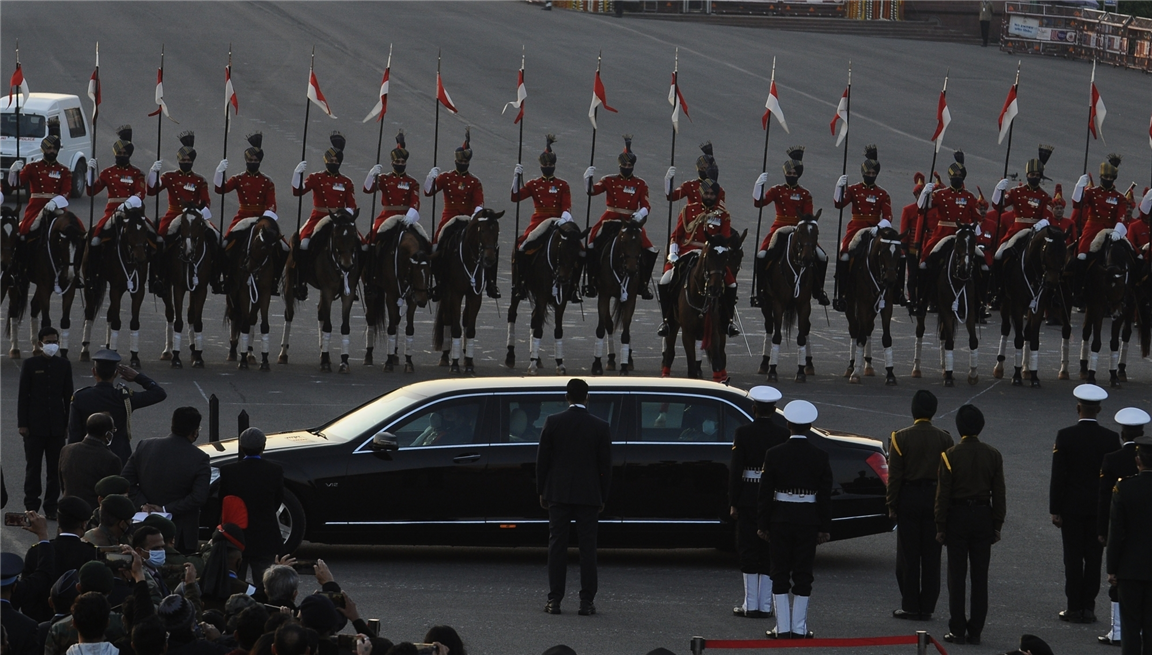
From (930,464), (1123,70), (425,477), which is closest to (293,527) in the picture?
(425,477)

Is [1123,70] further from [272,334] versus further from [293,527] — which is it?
[293,527]

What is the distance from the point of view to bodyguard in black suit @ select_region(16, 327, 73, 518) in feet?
42.7

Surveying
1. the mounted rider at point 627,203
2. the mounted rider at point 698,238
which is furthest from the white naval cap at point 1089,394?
the mounted rider at point 627,203

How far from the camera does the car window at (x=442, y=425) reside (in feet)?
39.6

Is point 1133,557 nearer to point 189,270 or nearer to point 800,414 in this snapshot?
point 800,414

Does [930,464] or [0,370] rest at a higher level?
[930,464]

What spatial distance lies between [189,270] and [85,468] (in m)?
9.67

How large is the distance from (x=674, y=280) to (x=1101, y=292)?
5.34 meters

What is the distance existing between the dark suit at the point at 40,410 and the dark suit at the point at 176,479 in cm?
291

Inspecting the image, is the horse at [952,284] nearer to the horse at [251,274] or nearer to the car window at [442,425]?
the horse at [251,274]

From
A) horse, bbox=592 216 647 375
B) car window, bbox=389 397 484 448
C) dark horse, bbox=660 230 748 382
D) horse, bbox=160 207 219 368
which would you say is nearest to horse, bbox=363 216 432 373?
horse, bbox=160 207 219 368

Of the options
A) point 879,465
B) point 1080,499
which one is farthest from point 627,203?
point 1080,499

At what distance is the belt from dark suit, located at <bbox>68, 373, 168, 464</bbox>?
15.1ft

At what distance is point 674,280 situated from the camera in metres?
20.3
